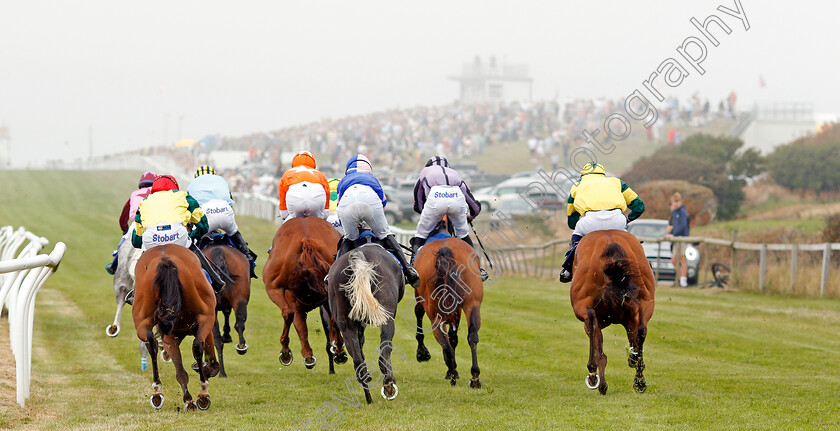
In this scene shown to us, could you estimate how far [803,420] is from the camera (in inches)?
290

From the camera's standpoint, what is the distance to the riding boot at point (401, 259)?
890cm

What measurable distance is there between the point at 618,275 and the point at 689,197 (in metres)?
22.6

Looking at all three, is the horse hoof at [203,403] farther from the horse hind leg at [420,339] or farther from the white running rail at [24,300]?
the horse hind leg at [420,339]

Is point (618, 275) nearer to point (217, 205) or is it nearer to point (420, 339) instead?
point (420, 339)

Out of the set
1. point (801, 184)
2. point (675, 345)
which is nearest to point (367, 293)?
point (675, 345)

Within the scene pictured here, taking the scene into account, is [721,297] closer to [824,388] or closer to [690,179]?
[824,388]

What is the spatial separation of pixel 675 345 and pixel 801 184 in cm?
2356

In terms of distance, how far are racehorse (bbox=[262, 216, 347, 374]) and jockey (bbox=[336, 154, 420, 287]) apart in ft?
2.73

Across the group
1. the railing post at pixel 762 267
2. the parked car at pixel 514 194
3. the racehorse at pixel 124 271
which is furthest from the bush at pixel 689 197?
the racehorse at pixel 124 271

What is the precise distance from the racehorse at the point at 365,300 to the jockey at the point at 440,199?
1525 millimetres

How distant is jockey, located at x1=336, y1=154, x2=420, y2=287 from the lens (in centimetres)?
879

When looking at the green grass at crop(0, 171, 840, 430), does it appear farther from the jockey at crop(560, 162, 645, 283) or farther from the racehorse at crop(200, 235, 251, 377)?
the jockey at crop(560, 162, 645, 283)

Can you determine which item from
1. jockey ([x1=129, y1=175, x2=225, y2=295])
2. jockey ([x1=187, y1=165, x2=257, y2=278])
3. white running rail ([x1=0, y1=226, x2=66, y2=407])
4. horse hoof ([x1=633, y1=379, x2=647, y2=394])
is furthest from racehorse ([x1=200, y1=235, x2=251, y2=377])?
horse hoof ([x1=633, y1=379, x2=647, y2=394])

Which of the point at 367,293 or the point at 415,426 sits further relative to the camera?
the point at 367,293
